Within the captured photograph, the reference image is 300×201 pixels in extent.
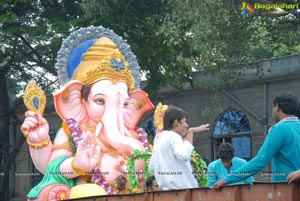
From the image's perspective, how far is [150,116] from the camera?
19578 millimetres

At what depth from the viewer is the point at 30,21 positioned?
52.9 ft

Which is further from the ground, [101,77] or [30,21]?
[30,21]

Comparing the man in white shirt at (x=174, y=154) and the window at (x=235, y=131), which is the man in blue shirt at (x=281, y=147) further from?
the window at (x=235, y=131)

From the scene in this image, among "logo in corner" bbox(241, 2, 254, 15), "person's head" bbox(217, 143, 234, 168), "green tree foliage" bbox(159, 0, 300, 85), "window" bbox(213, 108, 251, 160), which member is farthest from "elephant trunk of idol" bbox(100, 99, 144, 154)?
"window" bbox(213, 108, 251, 160)

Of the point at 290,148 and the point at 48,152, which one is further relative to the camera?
the point at 48,152

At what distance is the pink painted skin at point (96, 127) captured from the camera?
372 inches

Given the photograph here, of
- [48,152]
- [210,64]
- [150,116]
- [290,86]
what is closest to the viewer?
[48,152]

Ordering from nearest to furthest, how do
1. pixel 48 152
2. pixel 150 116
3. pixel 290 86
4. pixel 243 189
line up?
1. pixel 243 189
2. pixel 48 152
3. pixel 290 86
4. pixel 150 116

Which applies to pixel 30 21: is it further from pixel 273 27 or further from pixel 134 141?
pixel 134 141

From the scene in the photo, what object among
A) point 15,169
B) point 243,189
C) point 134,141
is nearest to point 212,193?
point 243,189

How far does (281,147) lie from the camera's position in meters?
5.33

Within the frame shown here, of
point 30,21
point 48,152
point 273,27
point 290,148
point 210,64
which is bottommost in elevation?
point 290,148

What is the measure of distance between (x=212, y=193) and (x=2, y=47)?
12.0 meters

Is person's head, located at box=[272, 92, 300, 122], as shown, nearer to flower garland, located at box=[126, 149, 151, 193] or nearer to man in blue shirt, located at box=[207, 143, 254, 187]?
man in blue shirt, located at box=[207, 143, 254, 187]
